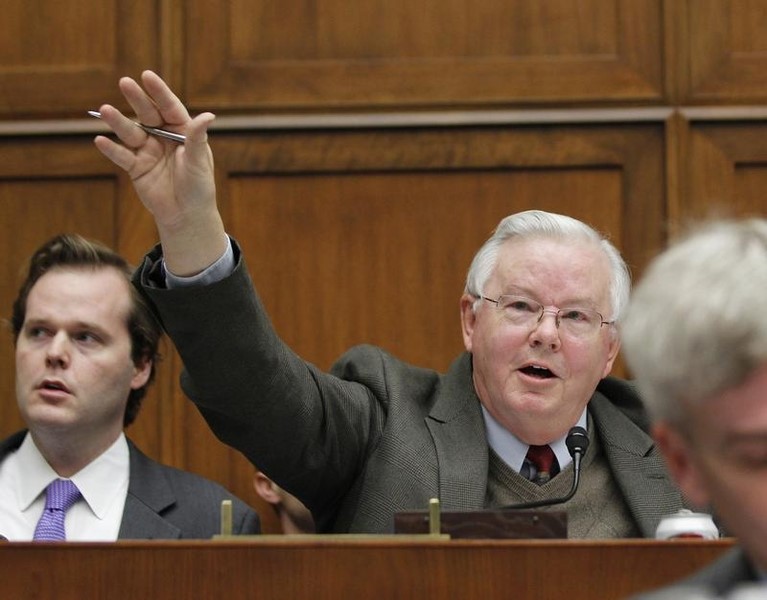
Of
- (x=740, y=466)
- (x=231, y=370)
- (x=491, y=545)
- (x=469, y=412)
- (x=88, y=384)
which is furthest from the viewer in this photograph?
(x=88, y=384)

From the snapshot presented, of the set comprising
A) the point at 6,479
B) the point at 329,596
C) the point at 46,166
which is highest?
the point at 46,166

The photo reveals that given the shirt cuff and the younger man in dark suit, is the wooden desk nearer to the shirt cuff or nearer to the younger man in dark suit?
the shirt cuff

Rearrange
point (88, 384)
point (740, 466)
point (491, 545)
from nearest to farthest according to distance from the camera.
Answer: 1. point (740, 466)
2. point (491, 545)
3. point (88, 384)

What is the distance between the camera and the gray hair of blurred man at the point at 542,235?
2.89 meters

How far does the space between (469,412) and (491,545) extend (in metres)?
0.85

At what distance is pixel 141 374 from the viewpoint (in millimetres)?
3162

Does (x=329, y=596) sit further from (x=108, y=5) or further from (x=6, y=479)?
(x=108, y=5)

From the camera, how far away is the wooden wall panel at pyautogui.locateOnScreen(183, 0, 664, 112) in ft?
11.4

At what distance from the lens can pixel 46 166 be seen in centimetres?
357

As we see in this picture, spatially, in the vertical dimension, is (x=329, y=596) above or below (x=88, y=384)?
below

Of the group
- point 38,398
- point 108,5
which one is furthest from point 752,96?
point 38,398

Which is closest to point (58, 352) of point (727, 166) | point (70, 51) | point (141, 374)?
point (141, 374)

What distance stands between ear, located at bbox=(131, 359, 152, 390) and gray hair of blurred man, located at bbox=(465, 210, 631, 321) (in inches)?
28.2

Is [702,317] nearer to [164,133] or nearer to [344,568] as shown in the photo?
[344,568]
